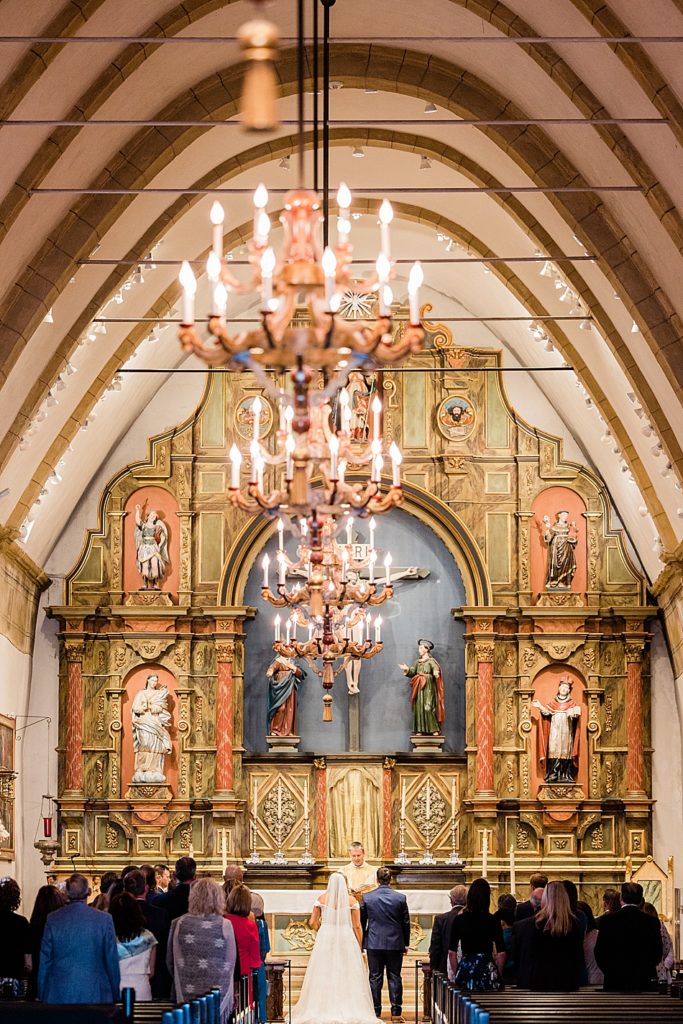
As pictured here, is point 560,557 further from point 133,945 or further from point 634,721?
point 133,945

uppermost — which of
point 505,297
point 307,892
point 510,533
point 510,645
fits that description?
point 505,297

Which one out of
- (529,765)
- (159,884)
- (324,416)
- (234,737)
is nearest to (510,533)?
(529,765)

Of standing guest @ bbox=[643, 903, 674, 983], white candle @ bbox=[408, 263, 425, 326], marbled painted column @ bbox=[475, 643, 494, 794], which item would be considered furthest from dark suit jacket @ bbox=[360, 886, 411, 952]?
white candle @ bbox=[408, 263, 425, 326]

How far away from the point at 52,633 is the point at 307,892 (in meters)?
5.09

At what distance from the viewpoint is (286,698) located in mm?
24781

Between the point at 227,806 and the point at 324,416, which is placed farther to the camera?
the point at 227,806

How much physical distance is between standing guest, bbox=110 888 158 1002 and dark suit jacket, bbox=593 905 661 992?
287cm

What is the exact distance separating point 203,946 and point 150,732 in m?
13.8

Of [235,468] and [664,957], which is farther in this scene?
[664,957]

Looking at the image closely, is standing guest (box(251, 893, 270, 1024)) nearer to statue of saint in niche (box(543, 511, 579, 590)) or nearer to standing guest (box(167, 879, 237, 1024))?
standing guest (box(167, 879, 237, 1024))

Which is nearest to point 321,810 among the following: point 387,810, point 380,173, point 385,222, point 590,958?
point 387,810

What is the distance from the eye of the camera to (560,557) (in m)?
24.9

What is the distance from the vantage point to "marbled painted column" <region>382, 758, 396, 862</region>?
24.3 m

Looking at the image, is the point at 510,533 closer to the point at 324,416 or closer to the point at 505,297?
the point at 505,297
